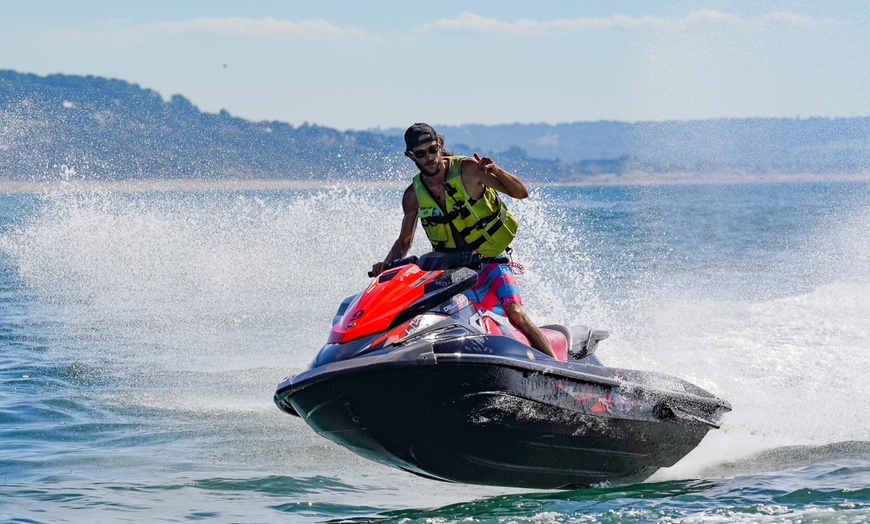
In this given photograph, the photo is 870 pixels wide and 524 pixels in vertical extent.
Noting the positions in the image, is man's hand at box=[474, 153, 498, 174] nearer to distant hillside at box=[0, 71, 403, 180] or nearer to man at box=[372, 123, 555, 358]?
man at box=[372, 123, 555, 358]

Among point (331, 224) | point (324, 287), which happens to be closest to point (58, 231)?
point (331, 224)

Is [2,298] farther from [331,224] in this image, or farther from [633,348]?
[633,348]

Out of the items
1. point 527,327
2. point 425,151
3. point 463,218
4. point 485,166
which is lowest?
point 527,327

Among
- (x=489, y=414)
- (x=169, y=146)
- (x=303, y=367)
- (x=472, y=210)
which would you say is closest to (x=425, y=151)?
(x=472, y=210)

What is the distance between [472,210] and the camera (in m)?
6.45

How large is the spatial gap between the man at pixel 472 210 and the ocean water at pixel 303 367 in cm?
118

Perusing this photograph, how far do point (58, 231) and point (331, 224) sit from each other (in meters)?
9.00

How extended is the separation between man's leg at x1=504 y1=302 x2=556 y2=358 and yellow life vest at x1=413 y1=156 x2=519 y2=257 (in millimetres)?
362

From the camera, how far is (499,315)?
669 cm

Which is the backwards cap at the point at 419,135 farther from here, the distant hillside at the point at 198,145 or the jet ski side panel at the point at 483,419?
the distant hillside at the point at 198,145

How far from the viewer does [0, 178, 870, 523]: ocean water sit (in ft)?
21.3

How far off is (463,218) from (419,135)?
58 centimetres

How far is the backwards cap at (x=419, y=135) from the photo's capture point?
20.4 feet

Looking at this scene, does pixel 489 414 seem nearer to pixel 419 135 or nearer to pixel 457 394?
pixel 457 394
